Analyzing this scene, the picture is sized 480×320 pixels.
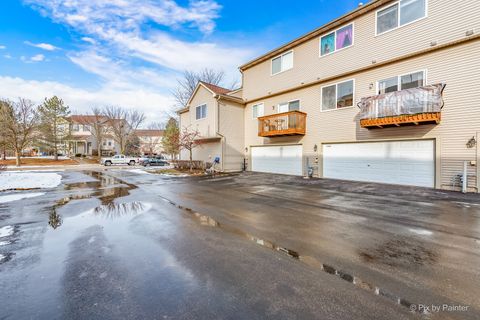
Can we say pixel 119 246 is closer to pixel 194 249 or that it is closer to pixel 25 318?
pixel 194 249

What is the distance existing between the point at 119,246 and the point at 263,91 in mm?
15513

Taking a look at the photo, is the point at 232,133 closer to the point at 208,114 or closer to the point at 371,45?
the point at 208,114

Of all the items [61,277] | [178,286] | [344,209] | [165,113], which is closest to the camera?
[178,286]

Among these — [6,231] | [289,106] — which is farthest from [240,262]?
[289,106]

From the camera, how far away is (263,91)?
678 inches

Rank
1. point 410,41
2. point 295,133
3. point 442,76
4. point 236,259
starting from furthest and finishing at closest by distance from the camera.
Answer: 1. point 295,133
2. point 410,41
3. point 442,76
4. point 236,259

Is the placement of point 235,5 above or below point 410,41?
above

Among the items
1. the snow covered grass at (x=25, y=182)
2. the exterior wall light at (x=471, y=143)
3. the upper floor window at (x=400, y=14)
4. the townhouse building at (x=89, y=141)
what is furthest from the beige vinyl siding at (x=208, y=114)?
the townhouse building at (x=89, y=141)

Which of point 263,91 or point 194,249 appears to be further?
point 263,91

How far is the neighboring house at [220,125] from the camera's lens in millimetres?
17688

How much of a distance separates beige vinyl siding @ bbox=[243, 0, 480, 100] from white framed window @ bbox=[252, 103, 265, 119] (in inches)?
31.2

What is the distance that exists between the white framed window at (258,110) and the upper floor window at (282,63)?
2.63 metres

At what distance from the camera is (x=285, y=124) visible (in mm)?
14477

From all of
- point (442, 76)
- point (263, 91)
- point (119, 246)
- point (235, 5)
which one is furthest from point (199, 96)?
point (119, 246)
